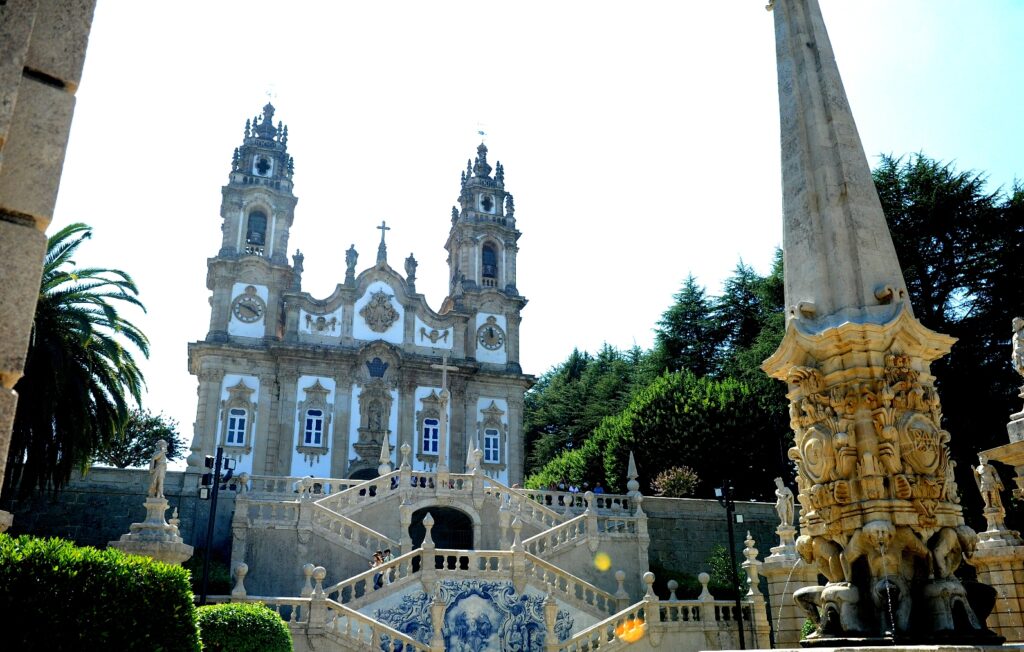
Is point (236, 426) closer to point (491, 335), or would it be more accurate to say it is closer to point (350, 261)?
point (350, 261)

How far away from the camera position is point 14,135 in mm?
3809

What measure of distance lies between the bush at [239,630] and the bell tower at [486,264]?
1076 inches

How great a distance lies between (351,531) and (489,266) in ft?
69.2

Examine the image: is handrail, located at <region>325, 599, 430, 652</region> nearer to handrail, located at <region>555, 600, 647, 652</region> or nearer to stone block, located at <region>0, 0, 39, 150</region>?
handrail, located at <region>555, 600, 647, 652</region>

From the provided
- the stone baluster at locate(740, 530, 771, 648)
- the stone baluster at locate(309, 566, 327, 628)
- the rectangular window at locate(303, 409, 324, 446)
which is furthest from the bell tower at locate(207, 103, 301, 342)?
the stone baluster at locate(740, 530, 771, 648)

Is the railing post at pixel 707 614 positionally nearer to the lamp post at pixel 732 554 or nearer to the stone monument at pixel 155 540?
the lamp post at pixel 732 554

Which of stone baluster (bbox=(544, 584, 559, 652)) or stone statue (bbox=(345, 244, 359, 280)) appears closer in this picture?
stone baluster (bbox=(544, 584, 559, 652))

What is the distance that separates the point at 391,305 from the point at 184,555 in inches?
1002

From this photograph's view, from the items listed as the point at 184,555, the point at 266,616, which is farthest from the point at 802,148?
the point at 184,555

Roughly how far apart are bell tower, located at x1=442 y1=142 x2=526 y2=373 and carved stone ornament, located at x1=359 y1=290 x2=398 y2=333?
3376 millimetres

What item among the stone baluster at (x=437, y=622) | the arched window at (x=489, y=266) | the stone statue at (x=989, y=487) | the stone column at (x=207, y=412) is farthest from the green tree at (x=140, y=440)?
the stone statue at (x=989, y=487)

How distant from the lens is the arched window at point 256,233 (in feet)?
122

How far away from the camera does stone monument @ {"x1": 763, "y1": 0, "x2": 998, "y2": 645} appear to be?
6359 mm

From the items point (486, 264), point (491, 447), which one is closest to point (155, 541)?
point (491, 447)
